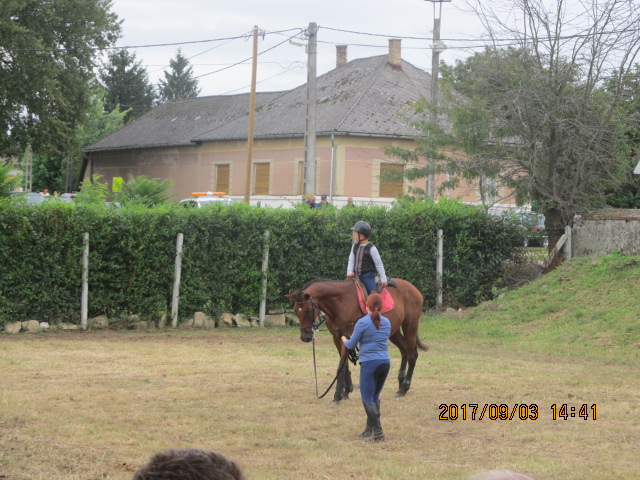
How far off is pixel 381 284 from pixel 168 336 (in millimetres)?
7945

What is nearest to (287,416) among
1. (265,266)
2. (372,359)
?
(372,359)

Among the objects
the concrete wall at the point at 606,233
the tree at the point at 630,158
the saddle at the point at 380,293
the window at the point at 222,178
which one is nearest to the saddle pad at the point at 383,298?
the saddle at the point at 380,293

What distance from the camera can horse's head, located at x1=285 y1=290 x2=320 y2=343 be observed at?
11.4 metres

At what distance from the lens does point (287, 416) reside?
10.5 m

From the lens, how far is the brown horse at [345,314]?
11547mm

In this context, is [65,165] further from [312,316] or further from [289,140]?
[312,316]

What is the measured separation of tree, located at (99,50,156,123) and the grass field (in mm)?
58661

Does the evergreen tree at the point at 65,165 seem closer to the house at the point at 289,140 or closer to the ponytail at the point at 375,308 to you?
the house at the point at 289,140

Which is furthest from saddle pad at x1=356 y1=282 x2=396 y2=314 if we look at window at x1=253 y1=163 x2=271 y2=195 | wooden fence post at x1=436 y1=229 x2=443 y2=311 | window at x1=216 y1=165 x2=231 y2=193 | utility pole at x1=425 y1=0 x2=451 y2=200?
window at x1=216 y1=165 x2=231 y2=193

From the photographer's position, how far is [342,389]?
11.5 m

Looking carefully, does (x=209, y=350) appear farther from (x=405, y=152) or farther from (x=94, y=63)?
(x=94, y=63)

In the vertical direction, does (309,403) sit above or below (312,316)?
below

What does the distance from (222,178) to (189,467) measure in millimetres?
45246

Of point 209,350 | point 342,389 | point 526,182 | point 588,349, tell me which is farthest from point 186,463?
point 526,182
